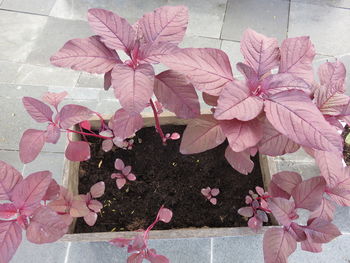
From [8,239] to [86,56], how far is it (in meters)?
0.45

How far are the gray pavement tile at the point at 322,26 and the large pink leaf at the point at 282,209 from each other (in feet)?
5.80

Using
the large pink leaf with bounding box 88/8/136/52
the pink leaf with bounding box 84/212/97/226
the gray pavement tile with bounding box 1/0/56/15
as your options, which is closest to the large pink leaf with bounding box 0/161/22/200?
the pink leaf with bounding box 84/212/97/226

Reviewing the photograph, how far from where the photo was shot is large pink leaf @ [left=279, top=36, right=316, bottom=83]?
0.76m

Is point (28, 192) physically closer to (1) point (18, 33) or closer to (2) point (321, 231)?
(2) point (321, 231)

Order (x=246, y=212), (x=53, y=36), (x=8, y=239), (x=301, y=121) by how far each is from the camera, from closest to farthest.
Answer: (x=301, y=121)
(x=8, y=239)
(x=246, y=212)
(x=53, y=36)

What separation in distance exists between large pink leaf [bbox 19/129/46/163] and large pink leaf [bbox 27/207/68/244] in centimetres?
19

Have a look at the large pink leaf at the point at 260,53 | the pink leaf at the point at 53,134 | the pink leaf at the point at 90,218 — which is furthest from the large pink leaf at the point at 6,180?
the large pink leaf at the point at 260,53

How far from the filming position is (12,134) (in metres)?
1.85

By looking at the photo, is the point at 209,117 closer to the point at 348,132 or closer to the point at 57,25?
the point at 348,132

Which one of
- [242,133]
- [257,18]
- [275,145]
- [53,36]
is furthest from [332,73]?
[53,36]

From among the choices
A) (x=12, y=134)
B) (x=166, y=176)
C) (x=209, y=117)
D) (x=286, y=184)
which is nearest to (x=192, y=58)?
(x=209, y=117)

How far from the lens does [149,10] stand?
2.56m

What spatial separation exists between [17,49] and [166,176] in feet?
5.61

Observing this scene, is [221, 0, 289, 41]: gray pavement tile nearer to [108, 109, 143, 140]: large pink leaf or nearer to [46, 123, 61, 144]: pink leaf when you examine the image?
[108, 109, 143, 140]: large pink leaf
